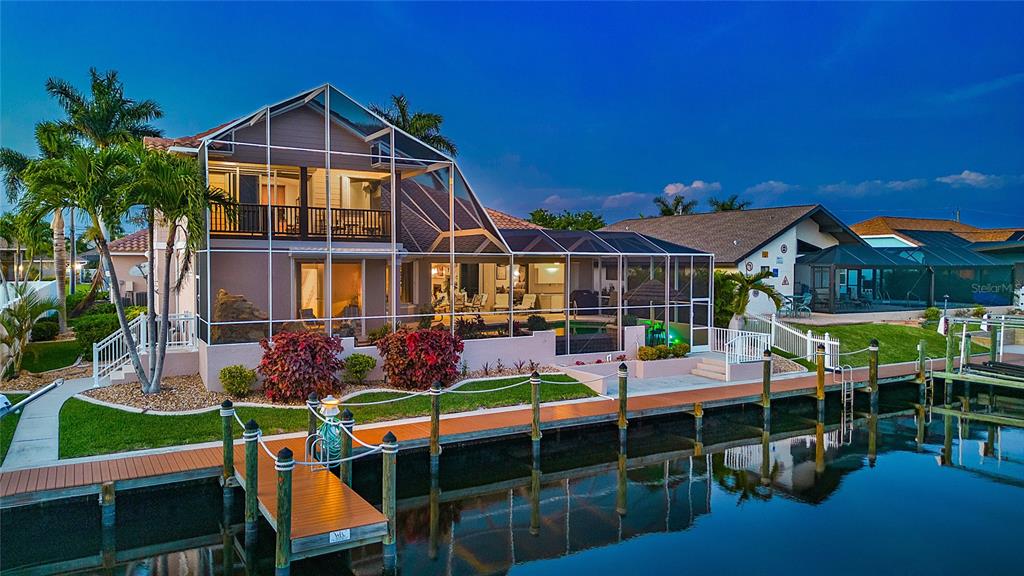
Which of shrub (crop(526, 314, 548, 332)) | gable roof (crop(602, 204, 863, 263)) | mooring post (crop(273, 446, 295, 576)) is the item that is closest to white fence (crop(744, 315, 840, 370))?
gable roof (crop(602, 204, 863, 263))

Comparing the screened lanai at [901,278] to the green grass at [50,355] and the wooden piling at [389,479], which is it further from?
the green grass at [50,355]

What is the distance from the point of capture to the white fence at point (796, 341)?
70.5 ft

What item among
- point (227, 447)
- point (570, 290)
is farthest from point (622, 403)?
point (227, 447)

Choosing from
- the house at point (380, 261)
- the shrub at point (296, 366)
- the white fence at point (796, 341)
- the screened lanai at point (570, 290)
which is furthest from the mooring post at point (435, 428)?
the white fence at point (796, 341)

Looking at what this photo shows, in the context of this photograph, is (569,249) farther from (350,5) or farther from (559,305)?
(350,5)

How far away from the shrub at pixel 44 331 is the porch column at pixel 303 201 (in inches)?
469

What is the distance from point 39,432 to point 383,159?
382 inches

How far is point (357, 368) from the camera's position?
16.2 metres

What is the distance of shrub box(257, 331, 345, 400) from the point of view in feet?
48.0

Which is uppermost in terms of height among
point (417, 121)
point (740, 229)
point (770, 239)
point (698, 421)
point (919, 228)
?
point (417, 121)

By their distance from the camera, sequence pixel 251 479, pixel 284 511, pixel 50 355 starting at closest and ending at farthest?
pixel 284 511
pixel 251 479
pixel 50 355

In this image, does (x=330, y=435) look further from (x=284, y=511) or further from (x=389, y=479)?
(x=284, y=511)

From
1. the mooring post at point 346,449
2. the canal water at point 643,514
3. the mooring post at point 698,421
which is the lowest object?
the canal water at point 643,514

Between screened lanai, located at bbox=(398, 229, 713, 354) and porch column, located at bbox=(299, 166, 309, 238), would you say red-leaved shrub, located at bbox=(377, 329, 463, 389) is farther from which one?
porch column, located at bbox=(299, 166, 309, 238)
